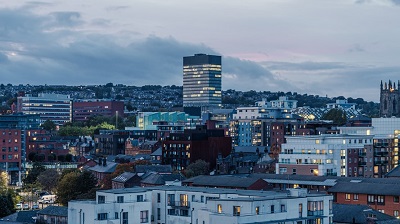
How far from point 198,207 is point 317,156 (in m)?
54.8

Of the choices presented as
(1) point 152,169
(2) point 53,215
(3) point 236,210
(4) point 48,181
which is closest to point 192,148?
(1) point 152,169

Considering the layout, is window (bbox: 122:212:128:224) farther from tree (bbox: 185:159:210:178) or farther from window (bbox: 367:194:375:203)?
tree (bbox: 185:159:210:178)

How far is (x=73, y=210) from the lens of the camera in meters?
75.3

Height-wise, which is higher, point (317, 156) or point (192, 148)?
point (192, 148)

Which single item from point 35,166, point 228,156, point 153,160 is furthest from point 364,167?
point 35,166

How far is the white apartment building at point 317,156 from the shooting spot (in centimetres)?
12864

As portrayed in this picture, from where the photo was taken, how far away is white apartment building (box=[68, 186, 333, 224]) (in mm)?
68625

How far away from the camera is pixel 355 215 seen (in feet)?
282

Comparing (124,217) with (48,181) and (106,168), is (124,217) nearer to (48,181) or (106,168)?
(48,181)

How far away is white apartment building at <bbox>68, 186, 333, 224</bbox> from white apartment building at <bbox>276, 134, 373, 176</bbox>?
166 feet

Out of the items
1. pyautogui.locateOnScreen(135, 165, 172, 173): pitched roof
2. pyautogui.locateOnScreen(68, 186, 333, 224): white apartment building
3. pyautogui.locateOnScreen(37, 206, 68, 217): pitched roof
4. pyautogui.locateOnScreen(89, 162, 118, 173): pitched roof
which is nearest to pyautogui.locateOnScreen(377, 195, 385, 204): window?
pyautogui.locateOnScreen(68, 186, 333, 224): white apartment building

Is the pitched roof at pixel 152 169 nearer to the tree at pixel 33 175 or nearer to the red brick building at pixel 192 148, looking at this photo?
the red brick building at pixel 192 148

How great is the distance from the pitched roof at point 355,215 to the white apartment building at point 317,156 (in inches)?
1518

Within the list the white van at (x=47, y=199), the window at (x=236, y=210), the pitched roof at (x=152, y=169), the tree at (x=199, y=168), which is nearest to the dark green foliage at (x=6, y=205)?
the white van at (x=47, y=199)
